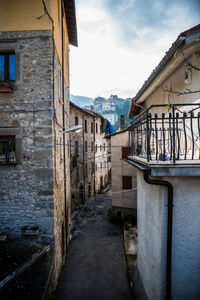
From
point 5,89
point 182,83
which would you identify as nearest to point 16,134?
point 5,89

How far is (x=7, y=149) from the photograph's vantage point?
22.5 ft

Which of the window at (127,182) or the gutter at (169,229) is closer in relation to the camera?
the gutter at (169,229)

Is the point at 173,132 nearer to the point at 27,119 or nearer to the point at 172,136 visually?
the point at 172,136

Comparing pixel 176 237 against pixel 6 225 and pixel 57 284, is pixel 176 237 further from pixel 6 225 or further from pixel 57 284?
pixel 57 284

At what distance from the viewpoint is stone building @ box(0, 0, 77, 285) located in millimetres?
6609

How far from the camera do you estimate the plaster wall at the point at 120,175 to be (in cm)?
1559

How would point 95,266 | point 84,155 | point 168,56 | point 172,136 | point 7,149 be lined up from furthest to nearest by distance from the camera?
point 84,155 < point 95,266 < point 7,149 < point 168,56 < point 172,136

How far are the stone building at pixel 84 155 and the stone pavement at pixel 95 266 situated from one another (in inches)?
163

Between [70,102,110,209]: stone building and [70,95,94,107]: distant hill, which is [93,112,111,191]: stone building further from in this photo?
[70,95,94,107]: distant hill

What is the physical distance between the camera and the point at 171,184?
11.2 feet

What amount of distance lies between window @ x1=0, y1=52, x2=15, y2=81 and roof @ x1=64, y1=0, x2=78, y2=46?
4994mm

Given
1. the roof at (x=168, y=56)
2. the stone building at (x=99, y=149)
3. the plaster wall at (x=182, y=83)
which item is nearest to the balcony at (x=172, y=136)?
the plaster wall at (x=182, y=83)

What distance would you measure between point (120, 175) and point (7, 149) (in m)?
11.0

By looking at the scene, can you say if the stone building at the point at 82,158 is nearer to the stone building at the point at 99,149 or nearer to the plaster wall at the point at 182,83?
the stone building at the point at 99,149
